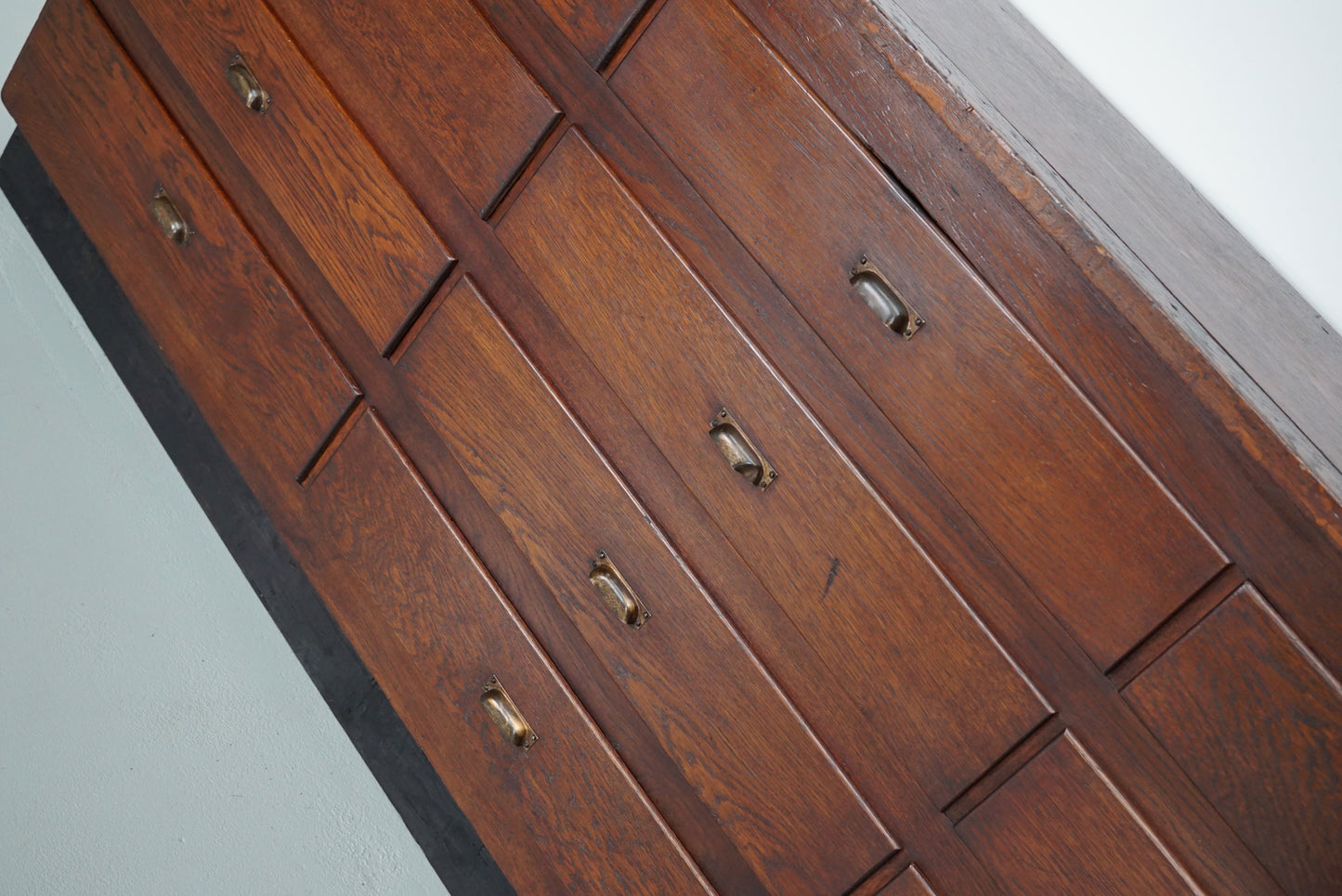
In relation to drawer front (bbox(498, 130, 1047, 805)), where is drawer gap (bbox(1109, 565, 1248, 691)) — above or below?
below

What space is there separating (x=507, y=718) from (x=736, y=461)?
1.37 ft

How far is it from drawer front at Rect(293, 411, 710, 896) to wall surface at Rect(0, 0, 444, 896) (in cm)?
23

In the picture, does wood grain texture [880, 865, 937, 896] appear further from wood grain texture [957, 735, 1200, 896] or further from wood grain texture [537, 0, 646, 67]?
wood grain texture [537, 0, 646, 67]

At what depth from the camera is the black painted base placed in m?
1.36

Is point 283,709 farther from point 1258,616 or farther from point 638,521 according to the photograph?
point 1258,616

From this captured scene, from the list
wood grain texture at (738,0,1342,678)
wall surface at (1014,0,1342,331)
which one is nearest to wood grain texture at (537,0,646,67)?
wood grain texture at (738,0,1342,678)

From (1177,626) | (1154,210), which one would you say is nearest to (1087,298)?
(1177,626)

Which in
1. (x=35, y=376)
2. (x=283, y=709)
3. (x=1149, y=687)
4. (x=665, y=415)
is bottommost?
(x=1149, y=687)

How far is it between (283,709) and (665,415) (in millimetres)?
786

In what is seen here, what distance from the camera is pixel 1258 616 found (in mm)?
767

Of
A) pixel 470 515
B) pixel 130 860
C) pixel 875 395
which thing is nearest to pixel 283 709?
pixel 130 860

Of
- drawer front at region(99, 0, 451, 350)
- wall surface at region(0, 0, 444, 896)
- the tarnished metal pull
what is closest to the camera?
the tarnished metal pull

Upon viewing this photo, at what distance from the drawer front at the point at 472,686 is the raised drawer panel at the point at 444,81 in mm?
332

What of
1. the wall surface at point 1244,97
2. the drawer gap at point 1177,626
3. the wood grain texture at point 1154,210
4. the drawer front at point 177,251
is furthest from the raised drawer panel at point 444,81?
the wall surface at point 1244,97
